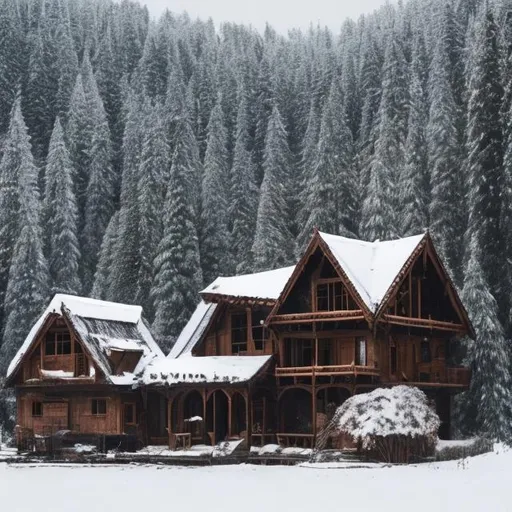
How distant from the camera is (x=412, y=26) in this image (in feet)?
467

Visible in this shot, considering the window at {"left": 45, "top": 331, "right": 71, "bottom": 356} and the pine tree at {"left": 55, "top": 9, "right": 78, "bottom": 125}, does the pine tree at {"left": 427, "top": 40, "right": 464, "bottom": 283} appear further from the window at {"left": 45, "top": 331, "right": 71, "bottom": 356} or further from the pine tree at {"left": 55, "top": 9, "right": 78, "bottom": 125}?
the pine tree at {"left": 55, "top": 9, "right": 78, "bottom": 125}

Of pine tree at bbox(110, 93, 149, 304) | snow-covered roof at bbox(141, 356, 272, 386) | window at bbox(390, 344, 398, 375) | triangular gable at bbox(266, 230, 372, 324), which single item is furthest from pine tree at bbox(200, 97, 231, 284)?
window at bbox(390, 344, 398, 375)

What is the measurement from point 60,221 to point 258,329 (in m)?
41.3

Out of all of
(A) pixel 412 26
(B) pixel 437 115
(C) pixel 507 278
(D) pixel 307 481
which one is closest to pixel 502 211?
(C) pixel 507 278

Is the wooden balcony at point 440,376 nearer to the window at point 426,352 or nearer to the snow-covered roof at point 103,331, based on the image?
the window at point 426,352

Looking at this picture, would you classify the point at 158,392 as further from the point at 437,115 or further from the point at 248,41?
the point at 248,41

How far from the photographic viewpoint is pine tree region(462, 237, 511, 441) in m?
60.1

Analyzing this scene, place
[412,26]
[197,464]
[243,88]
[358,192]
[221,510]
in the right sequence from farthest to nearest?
[412,26] < [243,88] < [358,192] < [197,464] < [221,510]

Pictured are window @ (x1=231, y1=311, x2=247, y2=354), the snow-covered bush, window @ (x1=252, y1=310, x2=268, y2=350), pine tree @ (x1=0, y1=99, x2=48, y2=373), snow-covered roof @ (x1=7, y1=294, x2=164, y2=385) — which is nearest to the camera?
the snow-covered bush

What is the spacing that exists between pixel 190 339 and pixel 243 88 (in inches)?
2742

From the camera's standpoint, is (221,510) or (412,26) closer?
(221,510)

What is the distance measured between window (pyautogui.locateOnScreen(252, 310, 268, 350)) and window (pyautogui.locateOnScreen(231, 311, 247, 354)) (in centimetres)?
70

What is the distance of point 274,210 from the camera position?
302ft

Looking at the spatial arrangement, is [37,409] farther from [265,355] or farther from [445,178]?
[445,178]
